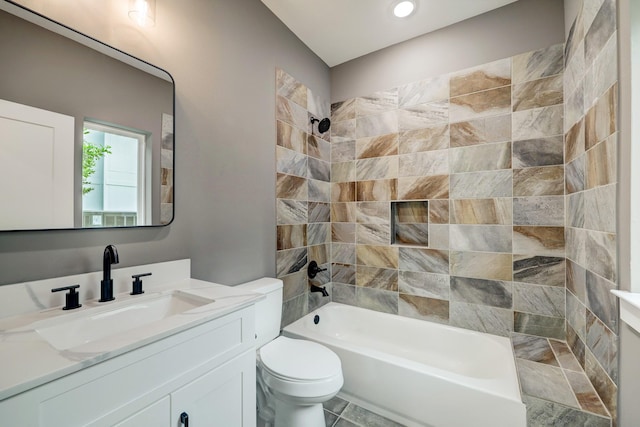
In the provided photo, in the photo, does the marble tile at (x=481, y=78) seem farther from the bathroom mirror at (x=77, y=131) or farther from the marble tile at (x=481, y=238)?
the bathroom mirror at (x=77, y=131)

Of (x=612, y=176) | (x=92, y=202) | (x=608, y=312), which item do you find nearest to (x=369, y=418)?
(x=608, y=312)

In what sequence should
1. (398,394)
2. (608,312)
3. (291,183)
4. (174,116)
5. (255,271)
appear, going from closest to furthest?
(608,312) < (174,116) < (398,394) < (255,271) < (291,183)

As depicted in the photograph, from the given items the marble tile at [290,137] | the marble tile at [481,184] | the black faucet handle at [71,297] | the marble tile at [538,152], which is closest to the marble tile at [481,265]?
the marble tile at [481,184]

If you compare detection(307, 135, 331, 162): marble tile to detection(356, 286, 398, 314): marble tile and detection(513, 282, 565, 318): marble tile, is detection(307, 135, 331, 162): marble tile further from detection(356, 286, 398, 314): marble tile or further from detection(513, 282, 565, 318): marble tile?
detection(513, 282, 565, 318): marble tile

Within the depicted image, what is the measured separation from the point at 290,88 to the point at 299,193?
0.86 metres

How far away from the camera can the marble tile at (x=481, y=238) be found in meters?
1.87

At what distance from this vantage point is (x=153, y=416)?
762mm

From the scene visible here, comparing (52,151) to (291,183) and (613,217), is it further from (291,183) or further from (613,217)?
(613,217)

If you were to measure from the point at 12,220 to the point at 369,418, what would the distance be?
199 centimetres

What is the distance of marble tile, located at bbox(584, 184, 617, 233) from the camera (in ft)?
3.65

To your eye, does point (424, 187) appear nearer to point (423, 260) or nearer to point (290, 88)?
point (423, 260)

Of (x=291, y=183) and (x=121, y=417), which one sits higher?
(x=291, y=183)

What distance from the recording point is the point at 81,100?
103cm

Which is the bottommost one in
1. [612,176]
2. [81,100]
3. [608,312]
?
[608,312]
